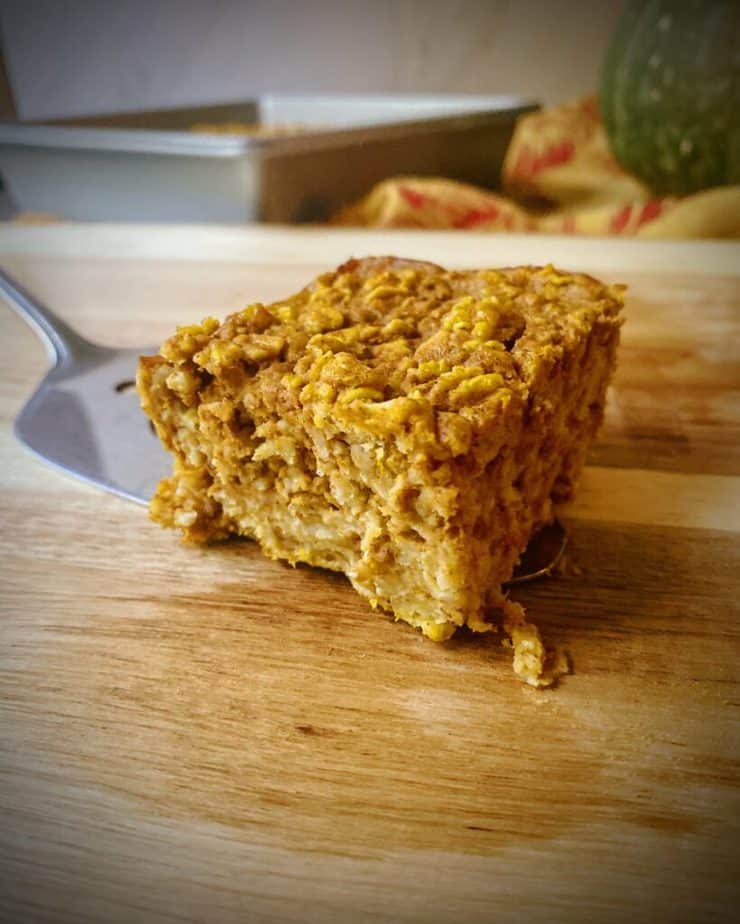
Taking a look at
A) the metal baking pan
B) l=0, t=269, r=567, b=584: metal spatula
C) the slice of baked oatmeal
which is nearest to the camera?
the slice of baked oatmeal

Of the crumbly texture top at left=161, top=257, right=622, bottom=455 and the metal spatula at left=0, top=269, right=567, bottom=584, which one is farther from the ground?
the crumbly texture top at left=161, top=257, right=622, bottom=455

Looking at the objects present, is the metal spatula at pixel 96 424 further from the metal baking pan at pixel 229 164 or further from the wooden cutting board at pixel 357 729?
the metal baking pan at pixel 229 164

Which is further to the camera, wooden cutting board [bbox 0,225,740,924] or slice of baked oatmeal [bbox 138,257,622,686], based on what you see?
slice of baked oatmeal [bbox 138,257,622,686]

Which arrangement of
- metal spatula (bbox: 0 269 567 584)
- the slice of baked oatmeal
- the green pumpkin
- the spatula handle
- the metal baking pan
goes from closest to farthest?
the slice of baked oatmeal → metal spatula (bbox: 0 269 567 584) → the spatula handle → the metal baking pan → the green pumpkin

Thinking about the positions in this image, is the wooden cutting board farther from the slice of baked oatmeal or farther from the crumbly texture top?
the crumbly texture top

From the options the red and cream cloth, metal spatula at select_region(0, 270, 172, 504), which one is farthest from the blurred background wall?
metal spatula at select_region(0, 270, 172, 504)
